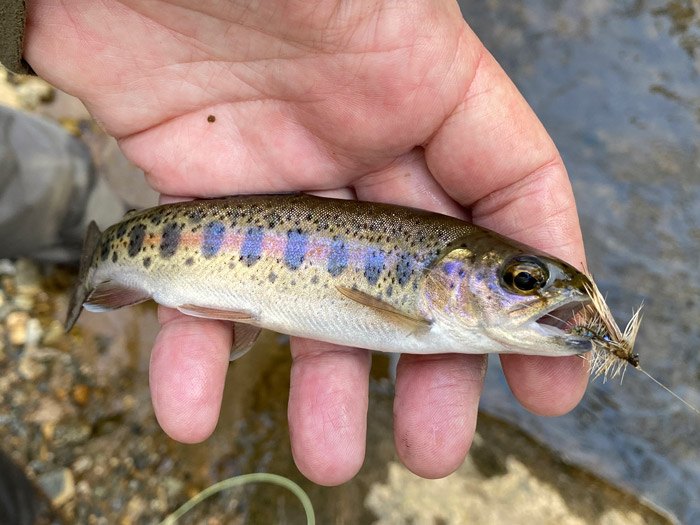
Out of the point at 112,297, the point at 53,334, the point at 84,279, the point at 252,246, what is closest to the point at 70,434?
the point at 53,334

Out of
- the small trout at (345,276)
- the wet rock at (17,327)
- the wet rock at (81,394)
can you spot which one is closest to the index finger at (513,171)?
the small trout at (345,276)

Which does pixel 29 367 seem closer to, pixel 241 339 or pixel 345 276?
pixel 241 339

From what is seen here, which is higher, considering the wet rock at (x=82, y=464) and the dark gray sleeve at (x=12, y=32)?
the dark gray sleeve at (x=12, y=32)

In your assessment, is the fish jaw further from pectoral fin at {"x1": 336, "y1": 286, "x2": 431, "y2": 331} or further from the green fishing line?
the green fishing line

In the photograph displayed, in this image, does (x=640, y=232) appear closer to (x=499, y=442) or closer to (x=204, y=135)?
(x=499, y=442)

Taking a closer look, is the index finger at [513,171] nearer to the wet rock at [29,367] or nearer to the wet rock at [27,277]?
the wet rock at [29,367]

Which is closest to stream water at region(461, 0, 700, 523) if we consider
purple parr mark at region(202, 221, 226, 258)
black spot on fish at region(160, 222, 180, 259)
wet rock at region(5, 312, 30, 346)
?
purple parr mark at region(202, 221, 226, 258)
